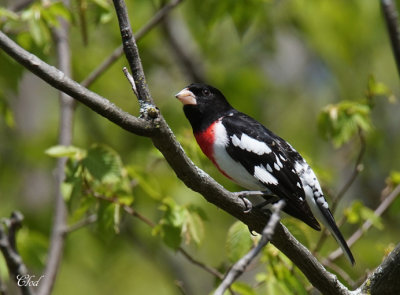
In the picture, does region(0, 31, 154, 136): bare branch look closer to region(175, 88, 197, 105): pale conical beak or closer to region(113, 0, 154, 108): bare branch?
region(113, 0, 154, 108): bare branch

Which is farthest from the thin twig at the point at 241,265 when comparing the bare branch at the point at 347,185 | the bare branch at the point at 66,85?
the bare branch at the point at 347,185

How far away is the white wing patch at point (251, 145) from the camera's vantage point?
12.5 feet

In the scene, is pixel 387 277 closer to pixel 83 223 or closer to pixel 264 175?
pixel 264 175

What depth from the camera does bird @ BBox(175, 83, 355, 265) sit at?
3.71m

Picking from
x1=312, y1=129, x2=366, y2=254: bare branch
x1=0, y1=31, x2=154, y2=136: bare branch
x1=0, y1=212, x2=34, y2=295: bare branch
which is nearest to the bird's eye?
x1=312, y1=129, x2=366, y2=254: bare branch

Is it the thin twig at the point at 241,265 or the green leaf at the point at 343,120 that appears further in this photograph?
the green leaf at the point at 343,120

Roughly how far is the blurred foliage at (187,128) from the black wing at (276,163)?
125 mm

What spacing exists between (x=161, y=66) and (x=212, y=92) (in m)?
2.79

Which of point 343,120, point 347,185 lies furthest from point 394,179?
point 343,120

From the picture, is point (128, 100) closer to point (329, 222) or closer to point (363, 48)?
point (363, 48)

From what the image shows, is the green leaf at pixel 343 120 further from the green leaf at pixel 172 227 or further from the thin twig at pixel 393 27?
the green leaf at pixel 172 227

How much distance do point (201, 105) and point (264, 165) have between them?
0.72 metres

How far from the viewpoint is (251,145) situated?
12.6 feet

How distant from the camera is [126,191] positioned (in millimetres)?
3975
